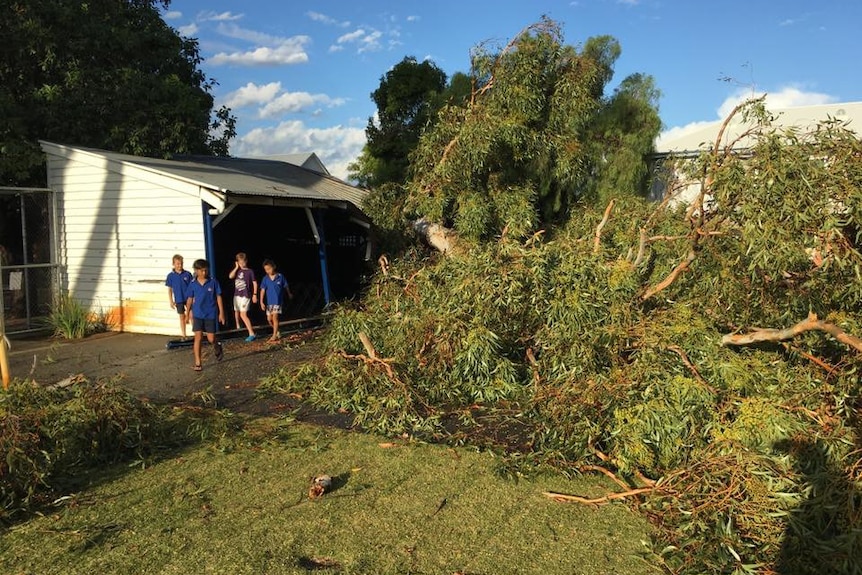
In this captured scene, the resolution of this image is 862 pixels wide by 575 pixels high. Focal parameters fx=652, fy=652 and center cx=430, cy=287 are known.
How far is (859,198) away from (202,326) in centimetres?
718

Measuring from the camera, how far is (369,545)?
390cm

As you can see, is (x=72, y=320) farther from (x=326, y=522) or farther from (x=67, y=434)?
(x=326, y=522)

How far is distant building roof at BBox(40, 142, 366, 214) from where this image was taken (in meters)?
10.8

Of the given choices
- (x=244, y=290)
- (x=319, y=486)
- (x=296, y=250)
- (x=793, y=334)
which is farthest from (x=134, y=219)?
(x=793, y=334)

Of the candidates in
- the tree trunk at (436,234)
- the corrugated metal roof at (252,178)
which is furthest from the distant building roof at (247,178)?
the tree trunk at (436,234)

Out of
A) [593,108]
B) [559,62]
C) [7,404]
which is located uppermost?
[559,62]

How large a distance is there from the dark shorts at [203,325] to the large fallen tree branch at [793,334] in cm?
613

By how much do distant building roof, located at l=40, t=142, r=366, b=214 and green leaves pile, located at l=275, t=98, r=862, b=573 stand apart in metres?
4.80

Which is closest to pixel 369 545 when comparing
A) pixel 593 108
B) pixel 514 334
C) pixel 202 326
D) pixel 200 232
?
pixel 514 334

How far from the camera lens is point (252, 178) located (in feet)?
42.7

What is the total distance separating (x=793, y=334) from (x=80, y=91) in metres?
13.9

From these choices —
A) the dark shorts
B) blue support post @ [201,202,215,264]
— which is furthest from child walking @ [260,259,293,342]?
the dark shorts

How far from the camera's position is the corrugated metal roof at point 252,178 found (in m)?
10.8

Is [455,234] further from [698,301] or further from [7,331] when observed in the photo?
[7,331]
